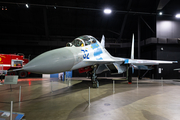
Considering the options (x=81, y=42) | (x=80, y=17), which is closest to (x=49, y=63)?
(x=81, y=42)

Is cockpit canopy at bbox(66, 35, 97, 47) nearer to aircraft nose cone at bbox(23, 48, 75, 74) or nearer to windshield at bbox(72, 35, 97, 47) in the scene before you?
windshield at bbox(72, 35, 97, 47)

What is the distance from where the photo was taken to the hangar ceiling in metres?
12.9

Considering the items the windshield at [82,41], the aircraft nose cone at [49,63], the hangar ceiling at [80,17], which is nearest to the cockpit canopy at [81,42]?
the windshield at [82,41]

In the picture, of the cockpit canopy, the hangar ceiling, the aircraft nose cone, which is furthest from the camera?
the hangar ceiling

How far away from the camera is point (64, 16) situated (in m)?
15.4

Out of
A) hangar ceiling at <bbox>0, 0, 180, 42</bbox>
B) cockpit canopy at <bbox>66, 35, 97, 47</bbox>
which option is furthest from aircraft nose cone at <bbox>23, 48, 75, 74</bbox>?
hangar ceiling at <bbox>0, 0, 180, 42</bbox>

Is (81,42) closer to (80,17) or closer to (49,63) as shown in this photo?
(49,63)

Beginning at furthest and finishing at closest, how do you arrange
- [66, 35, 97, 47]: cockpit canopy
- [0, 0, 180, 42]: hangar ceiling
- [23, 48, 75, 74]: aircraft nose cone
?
[0, 0, 180, 42]: hangar ceiling < [66, 35, 97, 47]: cockpit canopy < [23, 48, 75, 74]: aircraft nose cone

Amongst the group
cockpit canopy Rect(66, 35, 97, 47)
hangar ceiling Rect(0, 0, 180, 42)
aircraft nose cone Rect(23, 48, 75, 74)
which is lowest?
aircraft nose cone Rect(23, 48, 75, 74)

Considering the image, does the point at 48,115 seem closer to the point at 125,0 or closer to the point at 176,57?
the point at 125,0

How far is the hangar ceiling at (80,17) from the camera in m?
12.9

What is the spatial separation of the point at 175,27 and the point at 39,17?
18475 millimetres

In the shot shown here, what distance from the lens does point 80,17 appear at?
15.7 meters

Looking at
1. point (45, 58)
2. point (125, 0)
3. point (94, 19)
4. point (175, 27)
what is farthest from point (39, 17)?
point (175, 27)
